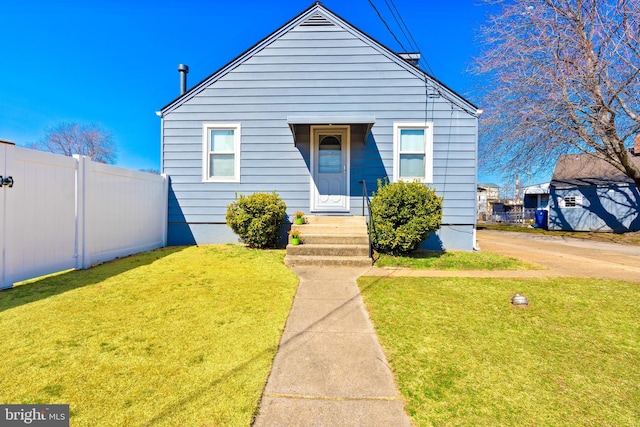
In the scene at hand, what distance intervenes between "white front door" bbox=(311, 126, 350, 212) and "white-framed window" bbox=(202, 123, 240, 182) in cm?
212

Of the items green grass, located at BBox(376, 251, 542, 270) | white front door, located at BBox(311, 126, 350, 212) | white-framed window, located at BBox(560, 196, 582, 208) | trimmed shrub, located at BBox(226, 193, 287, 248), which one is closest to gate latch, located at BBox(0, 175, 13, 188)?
trimmed shrub, located at BBox(226, 193, 287, 248)

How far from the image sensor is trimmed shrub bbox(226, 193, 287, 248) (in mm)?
6652

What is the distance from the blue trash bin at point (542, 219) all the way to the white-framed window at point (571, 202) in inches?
43.2

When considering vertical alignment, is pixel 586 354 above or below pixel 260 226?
below

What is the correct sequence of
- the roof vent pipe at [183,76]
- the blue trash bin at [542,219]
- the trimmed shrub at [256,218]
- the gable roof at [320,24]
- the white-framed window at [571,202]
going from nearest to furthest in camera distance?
the trimmed shrub at [256,218] < the gable roof at [320,24] < the roof vent pipe at [183,76] < the white-framed window at [571,202] < the blue trash bin at [542,219]

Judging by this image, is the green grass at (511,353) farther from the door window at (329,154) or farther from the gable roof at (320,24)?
the gable roof at (320,24)

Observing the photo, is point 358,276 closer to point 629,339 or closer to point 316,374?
point 316,374

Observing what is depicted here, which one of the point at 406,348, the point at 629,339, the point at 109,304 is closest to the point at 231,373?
the point at 406,348

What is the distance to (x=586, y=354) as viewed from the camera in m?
2.53

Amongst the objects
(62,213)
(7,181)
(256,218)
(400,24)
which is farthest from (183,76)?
(400,24)

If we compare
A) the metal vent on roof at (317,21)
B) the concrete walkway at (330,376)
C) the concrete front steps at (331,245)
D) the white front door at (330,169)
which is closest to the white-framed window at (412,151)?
the white front door at (330,169)

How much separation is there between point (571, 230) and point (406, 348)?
2105cm

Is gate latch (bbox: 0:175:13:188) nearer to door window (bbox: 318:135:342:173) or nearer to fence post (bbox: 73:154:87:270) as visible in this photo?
fence post (bbox: 73:154:87:270)

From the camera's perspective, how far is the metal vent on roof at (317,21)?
7.57 meters
